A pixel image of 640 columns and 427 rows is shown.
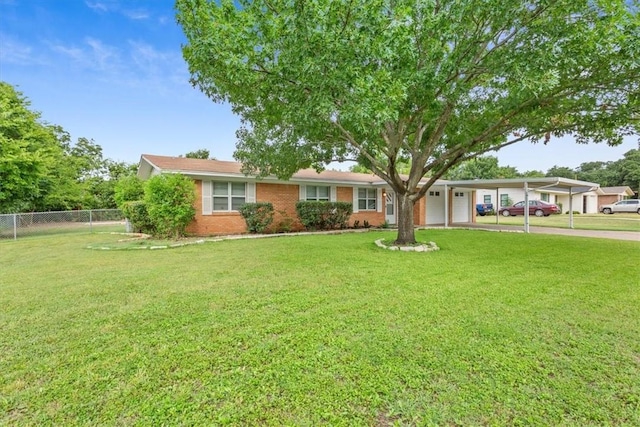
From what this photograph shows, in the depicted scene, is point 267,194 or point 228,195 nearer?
point 228,195

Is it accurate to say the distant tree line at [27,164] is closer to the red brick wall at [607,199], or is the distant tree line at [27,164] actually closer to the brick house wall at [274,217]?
the brick house wall at [274,217]

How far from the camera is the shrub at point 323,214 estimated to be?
1362 centimetres

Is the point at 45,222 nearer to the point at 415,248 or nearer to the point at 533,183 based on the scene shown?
the point at 415,248

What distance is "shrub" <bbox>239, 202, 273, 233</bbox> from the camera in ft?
40.5

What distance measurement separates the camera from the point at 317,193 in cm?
1527

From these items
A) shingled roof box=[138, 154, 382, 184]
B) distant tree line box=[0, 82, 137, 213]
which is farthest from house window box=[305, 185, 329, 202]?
distant tree line box=[0, 82, 137, 213]

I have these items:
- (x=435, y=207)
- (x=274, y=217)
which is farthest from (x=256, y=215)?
(x=435, y=207)

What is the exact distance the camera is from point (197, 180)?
12133 mm

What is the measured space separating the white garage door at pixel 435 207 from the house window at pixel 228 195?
36.8ft

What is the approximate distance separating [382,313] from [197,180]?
1027cm

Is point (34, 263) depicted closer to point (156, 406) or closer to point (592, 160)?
point (156, 406)

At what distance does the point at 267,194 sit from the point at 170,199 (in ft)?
14.2

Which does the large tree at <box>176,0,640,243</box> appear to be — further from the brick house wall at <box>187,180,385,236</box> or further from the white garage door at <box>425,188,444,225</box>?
the white garage door at <box>425,188,444,225</box>

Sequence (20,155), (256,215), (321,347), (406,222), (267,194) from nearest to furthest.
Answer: (321,347), (406,222), (256,215), (20,155), (267,194)
